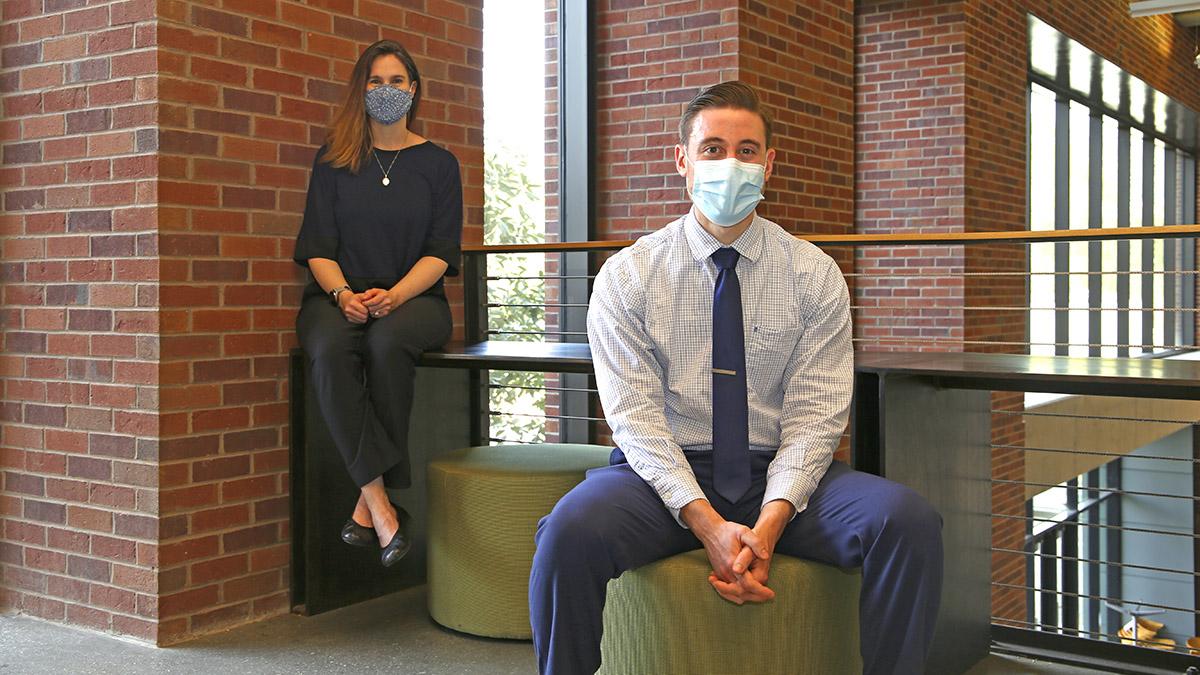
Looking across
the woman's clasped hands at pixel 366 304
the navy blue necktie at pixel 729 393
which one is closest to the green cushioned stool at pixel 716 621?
the navy blue necktie at pixel 729 393

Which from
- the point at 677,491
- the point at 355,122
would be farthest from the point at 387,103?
the point at 677,491

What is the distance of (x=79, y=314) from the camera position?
3273 millimetres

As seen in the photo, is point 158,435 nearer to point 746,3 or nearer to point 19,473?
point 19,473

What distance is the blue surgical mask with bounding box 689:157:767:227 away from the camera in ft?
7.85

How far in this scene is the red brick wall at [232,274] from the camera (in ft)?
10.3

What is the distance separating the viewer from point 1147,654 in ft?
9.34

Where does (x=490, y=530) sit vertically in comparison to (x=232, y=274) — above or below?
below

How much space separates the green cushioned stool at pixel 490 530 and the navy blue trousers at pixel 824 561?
2.73 feet

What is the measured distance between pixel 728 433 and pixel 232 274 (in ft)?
5.17

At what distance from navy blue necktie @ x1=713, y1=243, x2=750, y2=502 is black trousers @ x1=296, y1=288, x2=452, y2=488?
103cm

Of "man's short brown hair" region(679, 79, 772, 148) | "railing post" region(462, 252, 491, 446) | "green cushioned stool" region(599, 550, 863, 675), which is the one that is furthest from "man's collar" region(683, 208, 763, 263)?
"railing post" region(462, 252, 491, 446)

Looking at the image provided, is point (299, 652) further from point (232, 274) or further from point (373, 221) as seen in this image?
point (373, 221)

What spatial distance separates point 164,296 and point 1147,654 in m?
2.51

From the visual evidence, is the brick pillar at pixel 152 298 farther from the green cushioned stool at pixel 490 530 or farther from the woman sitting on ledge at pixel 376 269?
the green cushioned stool at pixel 490 530
